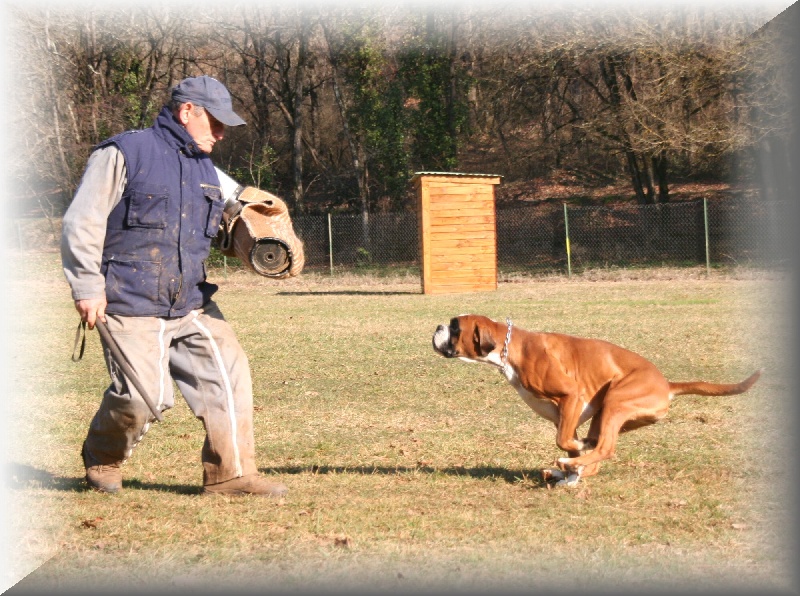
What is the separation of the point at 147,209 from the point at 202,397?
1097 millimetres

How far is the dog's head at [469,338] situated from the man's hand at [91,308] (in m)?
1.90

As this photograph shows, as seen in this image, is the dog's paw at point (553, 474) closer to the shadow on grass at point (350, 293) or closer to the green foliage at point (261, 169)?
the shadow on grass at point (350, 293)

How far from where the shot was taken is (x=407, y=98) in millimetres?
30984

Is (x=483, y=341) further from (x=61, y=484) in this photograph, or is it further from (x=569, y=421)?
(x=61, y=484)

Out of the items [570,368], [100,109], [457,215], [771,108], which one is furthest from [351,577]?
[100,109]

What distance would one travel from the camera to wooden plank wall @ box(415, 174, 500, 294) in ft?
69.1

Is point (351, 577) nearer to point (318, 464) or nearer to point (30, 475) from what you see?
point (318, 464)

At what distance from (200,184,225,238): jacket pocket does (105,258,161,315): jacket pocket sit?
0.40 m

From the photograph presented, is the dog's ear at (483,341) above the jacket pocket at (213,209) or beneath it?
beneath

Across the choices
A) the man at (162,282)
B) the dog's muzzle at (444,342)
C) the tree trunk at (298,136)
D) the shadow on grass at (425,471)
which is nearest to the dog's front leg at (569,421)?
the shadow on grass at (425,471)

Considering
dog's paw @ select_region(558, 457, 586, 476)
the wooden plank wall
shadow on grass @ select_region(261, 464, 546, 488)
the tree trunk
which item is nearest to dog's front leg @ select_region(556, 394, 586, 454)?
dog's paw @ select_region(558, 457, 586, 476)

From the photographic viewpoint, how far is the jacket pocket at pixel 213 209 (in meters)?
5.09

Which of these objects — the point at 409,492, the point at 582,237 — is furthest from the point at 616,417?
the point at 582,237

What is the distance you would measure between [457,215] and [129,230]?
16800 millimetres
